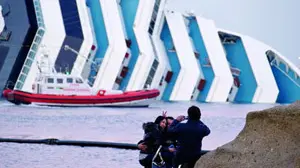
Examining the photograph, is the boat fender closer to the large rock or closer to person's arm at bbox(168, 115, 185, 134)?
person's arm at bbox(168, 115, 185, 134)

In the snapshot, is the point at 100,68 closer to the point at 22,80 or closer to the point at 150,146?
the point at 22,80

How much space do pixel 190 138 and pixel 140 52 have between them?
38.2m

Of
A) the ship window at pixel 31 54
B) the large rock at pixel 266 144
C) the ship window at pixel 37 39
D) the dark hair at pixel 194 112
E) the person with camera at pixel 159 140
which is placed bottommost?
the ship window at pixel 31 54

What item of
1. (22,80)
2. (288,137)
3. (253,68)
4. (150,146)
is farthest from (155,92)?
(288,137)

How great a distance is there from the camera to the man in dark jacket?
654 cm

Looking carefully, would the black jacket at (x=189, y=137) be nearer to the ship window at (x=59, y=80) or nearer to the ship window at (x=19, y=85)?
the ship window at (x=59, y=80)

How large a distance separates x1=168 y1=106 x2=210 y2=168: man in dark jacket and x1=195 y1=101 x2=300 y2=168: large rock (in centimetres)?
188

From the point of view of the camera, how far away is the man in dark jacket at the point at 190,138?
6539 millimetres

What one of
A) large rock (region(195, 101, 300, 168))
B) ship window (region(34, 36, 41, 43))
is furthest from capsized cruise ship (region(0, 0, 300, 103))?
large rock (region(195, 101, 300, 168))

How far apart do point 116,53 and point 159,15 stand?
6958 millimetres

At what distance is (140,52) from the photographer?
44.6m

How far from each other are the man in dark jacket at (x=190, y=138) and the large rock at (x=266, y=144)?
6.15 feet

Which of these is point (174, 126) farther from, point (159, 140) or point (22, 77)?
point (22, 77)

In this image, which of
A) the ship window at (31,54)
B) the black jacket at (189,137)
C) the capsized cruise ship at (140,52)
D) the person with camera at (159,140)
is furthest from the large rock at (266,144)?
the ship window at (31,54)
